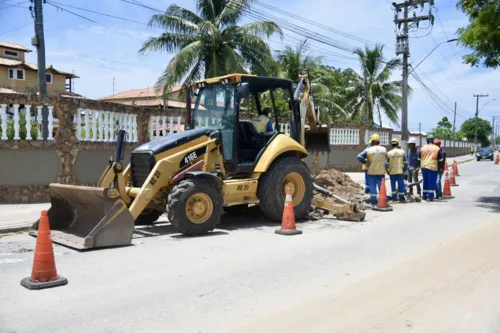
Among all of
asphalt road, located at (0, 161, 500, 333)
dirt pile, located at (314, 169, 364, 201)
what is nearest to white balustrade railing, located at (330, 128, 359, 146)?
dirt pile, located at (314, 169, 364, 201)

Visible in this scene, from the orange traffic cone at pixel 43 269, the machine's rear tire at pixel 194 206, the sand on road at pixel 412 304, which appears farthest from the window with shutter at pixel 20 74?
the sand on road at pixel 412 304

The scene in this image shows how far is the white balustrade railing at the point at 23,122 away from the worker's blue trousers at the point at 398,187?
880 centimetres

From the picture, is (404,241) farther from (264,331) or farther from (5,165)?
(5,165)

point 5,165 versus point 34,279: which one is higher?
point 5,165

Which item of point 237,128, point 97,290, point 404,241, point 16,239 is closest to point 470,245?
point 404,241

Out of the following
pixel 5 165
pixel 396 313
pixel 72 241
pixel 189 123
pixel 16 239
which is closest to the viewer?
pixel 396 313

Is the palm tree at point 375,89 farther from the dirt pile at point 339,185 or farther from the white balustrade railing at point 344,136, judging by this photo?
the dirt pile at point 339,185

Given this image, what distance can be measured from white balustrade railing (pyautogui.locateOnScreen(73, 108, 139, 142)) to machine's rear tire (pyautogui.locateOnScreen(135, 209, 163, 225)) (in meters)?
4.14

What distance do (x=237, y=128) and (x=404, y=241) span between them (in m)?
3.48

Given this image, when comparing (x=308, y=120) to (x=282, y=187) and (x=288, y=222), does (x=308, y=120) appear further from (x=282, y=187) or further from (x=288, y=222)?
(x=288, y=222)

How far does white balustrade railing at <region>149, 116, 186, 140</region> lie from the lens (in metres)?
14.1

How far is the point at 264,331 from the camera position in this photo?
4.12m

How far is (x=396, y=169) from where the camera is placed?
41.7 feet

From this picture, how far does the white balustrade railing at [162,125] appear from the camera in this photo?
46.3 feet
